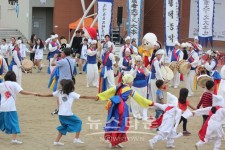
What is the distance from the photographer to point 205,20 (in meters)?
17.3

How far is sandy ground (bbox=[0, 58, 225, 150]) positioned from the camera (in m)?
9.32

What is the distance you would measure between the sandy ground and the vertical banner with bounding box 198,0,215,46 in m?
3.01

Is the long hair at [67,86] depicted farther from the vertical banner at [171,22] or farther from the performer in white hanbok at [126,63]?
the vertical banner at [171,22]

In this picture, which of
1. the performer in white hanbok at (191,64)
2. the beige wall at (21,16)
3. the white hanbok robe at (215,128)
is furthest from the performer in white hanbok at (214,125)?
the beige wall at (21,16)

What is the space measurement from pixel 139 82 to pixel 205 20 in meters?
6.38

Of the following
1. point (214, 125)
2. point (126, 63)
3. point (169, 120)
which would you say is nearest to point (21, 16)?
point (126, 63)

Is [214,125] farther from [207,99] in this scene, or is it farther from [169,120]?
[207,99]

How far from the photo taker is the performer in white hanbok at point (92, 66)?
1616 centimetres

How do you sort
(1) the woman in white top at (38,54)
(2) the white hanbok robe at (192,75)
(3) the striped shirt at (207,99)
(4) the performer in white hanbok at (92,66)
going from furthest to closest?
1. (1) the woman in white top at (38,54)
2. (4) the performer in white hanbok at (92,66)
3. (2) the white hanbok robe at (192,75)
4. (3) the striped shirt at (207,99)

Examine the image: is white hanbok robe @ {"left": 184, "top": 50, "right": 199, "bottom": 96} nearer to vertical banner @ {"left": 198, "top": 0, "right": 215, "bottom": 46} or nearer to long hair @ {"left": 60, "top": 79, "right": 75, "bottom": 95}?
vertical banner @ {"left": 198, "top": 0, "right": 215, "bottom": 46}

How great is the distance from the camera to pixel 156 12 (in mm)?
34219

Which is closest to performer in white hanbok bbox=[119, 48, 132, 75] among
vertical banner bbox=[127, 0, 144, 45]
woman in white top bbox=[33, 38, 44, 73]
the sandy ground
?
the sandy ground

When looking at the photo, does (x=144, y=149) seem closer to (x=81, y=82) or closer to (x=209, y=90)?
(x=209, y=90)

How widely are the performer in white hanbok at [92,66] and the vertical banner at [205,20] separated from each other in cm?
349
